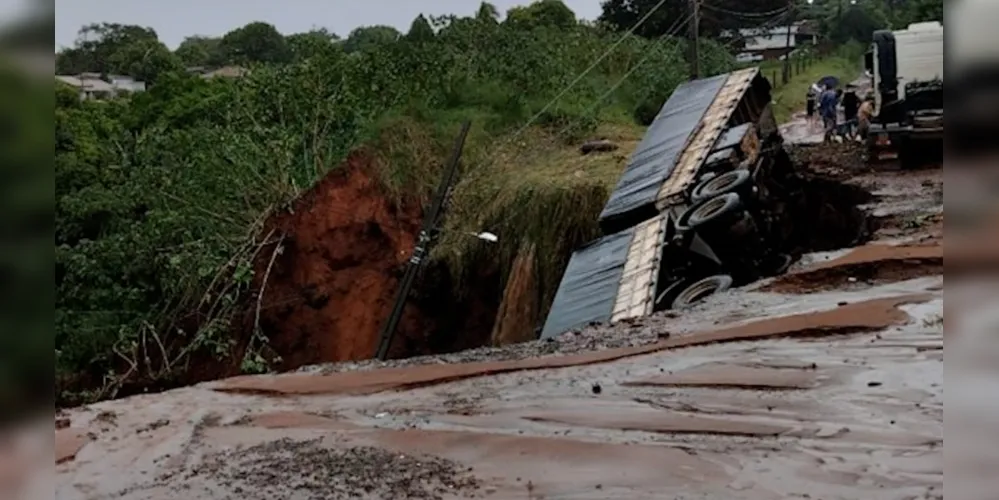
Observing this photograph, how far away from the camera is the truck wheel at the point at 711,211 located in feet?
36.3

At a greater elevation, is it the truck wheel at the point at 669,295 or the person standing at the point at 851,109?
the person standing at the point at 851,109

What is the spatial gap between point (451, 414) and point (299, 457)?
→ 3.42ft

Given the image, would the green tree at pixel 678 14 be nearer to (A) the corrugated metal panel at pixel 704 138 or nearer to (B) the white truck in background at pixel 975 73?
(A) the corrugated metal panel at pixel 704 138

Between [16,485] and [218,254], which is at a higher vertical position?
[16,485]

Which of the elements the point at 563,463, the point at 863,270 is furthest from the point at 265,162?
the point at 563,463

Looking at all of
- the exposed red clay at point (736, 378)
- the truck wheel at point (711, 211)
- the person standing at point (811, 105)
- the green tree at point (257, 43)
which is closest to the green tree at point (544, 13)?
the person standing at point (811, 105)

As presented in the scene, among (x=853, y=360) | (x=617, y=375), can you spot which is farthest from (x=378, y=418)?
(x=853, y=360)

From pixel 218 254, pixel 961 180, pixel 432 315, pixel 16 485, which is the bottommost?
pixel 432 315

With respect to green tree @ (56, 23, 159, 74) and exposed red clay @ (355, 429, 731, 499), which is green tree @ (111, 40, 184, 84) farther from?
exposed red clay @ (355, 429, 731, 499)

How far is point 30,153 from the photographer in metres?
1.17

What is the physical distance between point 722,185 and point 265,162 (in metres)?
8.51

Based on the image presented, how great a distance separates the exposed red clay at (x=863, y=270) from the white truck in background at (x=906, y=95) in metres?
6.82

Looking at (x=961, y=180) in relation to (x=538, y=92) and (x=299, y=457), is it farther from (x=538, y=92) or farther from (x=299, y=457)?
(x=538, y=92)

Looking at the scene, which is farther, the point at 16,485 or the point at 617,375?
the point at 617,375
